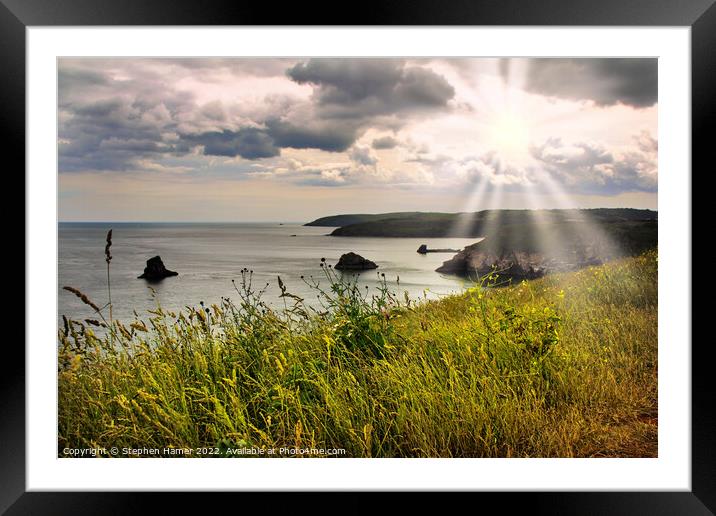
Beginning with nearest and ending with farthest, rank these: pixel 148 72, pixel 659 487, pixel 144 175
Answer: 1. pixel 659 487
2. pixel 148 72
3. pixel 144 175

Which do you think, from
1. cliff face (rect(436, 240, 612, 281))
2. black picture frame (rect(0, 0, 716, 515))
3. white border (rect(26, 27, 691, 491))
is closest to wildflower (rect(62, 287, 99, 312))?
white border (rect(26, 27, 691, 491))

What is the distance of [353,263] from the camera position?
3336 millimetres

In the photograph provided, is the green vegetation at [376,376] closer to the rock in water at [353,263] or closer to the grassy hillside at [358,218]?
the rock in water at [353,263]

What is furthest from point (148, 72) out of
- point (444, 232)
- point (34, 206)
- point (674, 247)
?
point (674, 247)

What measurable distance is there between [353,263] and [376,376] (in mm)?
898

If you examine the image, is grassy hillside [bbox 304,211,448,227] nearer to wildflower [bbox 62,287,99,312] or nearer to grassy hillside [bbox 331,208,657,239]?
grassy hillside [bbox 331,208,657,239]

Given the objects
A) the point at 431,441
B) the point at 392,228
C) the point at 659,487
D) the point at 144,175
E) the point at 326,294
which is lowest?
the point at 659,487

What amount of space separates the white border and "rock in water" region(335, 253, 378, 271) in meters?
1.29

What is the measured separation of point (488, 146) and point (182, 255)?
233 cm

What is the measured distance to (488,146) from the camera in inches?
125
